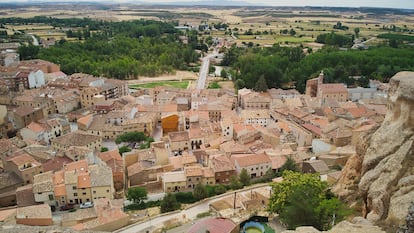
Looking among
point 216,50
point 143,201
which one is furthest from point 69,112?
point 216,50

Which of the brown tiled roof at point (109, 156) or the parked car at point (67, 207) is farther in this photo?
the brown tiled roof at point (109, 156)

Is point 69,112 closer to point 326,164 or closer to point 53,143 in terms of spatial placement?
point 53,143

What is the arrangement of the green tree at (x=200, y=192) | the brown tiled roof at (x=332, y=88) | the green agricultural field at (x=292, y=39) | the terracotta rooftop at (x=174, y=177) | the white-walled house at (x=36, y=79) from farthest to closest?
the green agricultural field at (x=292, y=39)
the white-walled house at (x=36, y=79)
the brown tiled roof at (x=332, y=88)
the terracotta rooftop at (x=174, y=177)
the green tree at (x=200, y=192)

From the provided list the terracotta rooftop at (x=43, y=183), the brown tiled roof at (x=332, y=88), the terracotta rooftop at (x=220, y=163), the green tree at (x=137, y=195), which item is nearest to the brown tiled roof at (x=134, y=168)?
the green tree at (x=137, y=195)

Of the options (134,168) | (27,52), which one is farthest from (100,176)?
(27,52)

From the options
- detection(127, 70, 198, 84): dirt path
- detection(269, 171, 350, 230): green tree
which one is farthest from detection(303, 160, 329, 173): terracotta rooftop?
detection(127, 70, 198, 84): dirt path

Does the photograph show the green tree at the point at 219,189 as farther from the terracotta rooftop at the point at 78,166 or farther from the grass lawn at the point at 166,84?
the grass lawn at the point at 166,84
